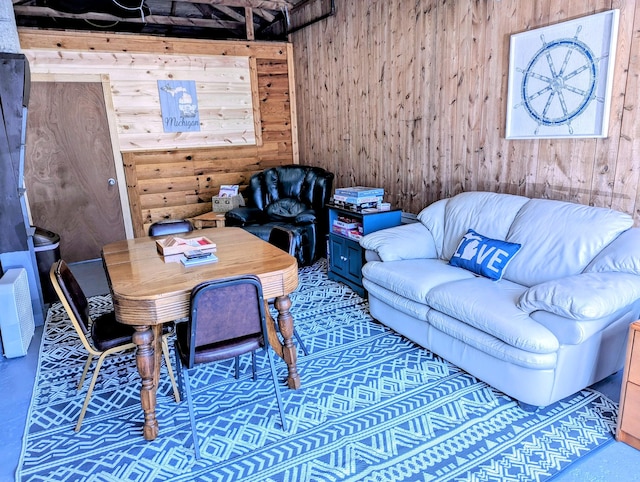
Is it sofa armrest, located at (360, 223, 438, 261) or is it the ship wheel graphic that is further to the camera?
sofa armrest, located at (360, 223, 438, 261)

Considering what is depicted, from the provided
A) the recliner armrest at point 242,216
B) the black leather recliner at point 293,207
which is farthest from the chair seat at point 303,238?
the recliner armrest at point 242,216

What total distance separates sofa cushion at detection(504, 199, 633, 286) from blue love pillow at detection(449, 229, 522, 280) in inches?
2.8

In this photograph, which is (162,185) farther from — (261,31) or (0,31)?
(261,31)

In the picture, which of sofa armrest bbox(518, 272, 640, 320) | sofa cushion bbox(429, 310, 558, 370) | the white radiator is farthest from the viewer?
the white radiator

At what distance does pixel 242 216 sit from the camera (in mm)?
4844

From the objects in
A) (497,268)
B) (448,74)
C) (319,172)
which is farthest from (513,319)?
(319,172)

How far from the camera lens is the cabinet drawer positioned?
6.44 feet

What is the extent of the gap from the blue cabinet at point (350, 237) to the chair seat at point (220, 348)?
1.88 m

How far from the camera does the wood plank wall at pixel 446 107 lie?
8.57 feet

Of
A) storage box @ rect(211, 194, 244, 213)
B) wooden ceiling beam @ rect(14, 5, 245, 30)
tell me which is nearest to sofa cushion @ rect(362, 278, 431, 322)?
storage box @ rect(211, 194, 244, 213)

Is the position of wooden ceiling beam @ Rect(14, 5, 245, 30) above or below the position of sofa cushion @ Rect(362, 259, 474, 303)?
Result: above

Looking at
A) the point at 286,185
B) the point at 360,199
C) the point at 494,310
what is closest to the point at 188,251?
the point at 494,310

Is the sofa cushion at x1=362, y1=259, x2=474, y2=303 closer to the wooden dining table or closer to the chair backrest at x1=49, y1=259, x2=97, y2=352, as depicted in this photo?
the wooden dining table

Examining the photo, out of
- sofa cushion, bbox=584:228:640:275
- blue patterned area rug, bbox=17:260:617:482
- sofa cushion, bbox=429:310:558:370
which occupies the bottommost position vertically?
blue patterned area rug, bbox=17:260:617:482
